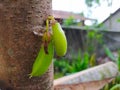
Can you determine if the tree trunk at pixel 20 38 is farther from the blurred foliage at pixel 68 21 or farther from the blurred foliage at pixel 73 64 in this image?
the blurred foliage at pixel 68 21

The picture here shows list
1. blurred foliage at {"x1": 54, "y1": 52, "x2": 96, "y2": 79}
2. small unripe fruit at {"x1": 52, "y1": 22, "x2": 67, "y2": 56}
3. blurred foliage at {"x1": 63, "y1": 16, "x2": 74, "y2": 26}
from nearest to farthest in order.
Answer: small unripe fruit at {"x1": 52, "y1": 22, "x2": 67, "y2": 56}, blurred foliage at {"x1": 54, "y1": 52, "x2": 96, "y2": 79}, blurred foliage at {"x1": 63, "y1": 16, "x2": 74, "y2": 26}

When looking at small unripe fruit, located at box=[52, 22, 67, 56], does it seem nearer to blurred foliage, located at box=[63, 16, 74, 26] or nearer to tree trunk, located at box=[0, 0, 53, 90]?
tree trunk, located at box=[0, 0, 53, 90]

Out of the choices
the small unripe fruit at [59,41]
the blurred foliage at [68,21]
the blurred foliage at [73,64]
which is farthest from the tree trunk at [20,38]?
the blurred foliage at [68,21]

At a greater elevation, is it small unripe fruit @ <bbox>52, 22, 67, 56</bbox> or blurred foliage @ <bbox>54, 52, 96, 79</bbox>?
small unripe fruit @ <bbox>52, 22, 67, 56</bbox>

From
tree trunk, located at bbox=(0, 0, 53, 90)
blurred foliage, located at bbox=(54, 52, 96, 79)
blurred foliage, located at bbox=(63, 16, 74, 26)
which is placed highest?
tree trunk, located at bbox=(0, 0, 53, 90)

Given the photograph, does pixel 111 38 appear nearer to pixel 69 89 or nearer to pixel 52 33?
pixel 69 89

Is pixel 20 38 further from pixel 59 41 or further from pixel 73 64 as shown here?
pixel 73 64

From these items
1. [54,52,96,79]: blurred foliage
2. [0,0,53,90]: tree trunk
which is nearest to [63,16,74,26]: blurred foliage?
[54,52,96,79]: blurred foliage

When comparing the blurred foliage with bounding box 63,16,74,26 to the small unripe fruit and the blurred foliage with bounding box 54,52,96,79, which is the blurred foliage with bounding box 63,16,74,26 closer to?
the blurred foliage with bounding box 54,52,96,79

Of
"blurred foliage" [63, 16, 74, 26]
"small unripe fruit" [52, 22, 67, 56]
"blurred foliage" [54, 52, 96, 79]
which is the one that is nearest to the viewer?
"small unripe fruit" [52, 22, 67, 56]

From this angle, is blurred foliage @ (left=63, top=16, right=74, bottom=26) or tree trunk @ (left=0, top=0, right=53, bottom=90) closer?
tree trunk @ (left=0, top=0, right=53, bottom=90)
